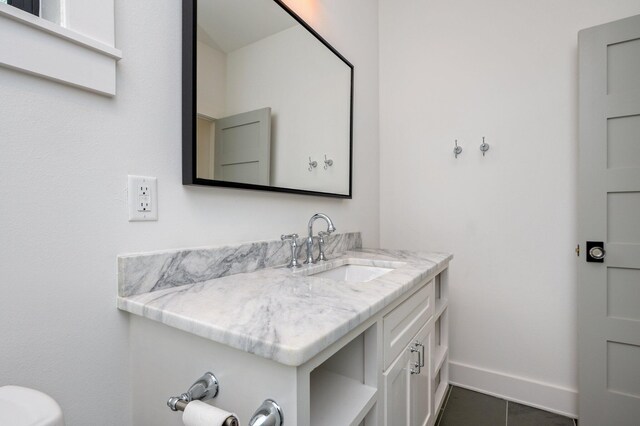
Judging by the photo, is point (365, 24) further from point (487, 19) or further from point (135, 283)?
point (135, 283)

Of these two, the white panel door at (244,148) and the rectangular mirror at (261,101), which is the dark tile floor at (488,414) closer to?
the rectangular mirror at (261,101)

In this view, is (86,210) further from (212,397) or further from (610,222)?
(610,222)

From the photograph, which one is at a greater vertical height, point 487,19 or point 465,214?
point 487,19

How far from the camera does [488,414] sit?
165cm

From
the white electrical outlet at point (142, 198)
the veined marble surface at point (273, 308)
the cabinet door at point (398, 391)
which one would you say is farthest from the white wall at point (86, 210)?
the cabinet door at point (398, 391)

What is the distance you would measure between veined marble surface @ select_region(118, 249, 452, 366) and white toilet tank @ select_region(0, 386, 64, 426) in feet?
0.73

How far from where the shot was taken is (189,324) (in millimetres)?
629

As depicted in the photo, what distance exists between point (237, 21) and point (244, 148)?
43 cm

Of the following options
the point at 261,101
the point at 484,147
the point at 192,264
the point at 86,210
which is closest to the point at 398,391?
the point at 192,264

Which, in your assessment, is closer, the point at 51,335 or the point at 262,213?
the point at 51,335

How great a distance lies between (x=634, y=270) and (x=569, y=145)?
0.65m

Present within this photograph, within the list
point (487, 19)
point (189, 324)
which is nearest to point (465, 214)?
point (487, 19)

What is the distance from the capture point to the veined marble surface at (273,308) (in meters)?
0.55

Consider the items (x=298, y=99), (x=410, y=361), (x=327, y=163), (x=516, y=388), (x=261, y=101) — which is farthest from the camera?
(x=516, y=388)
